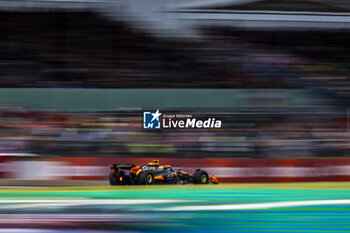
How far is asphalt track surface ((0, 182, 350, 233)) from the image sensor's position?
99.6 inches

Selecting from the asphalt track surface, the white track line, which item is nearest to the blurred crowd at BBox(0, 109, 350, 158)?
the asphalt track surface

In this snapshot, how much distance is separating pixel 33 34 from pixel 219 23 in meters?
4.77

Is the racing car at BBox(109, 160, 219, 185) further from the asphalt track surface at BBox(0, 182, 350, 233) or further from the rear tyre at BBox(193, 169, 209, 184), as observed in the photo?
the asphalt track surface at BBox(0, 182, 350, 233)

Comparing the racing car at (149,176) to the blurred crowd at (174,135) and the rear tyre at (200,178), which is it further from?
the blurred crowd at (174,135)

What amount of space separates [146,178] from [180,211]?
5399 millimetres

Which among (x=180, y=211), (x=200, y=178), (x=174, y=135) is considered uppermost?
(x=174, y=135)

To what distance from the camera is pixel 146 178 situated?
8.02m

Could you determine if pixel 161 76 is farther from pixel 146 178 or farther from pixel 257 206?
pixel 257 206

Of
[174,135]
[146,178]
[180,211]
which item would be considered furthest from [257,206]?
[174,135]

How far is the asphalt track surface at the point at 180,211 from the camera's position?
253cm

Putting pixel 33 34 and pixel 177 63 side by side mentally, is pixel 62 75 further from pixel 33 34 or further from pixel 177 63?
pixel 177 63

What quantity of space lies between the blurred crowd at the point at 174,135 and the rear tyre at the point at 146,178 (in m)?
1.62

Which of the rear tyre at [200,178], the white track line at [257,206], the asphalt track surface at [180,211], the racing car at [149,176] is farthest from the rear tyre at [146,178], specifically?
the white track line at [257,206]

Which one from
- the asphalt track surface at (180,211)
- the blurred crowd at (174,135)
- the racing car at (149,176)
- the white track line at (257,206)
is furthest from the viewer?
the blurred crowd at (174,135)
